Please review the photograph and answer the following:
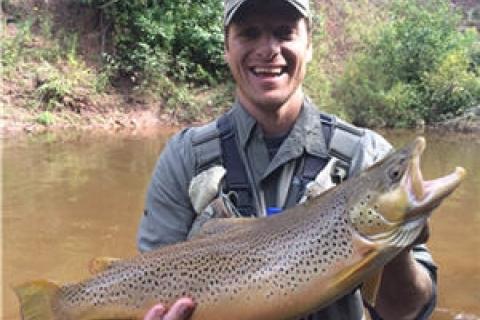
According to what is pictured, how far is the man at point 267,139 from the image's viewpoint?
2.53 metres

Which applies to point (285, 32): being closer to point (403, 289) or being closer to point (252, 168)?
point (252, 168)

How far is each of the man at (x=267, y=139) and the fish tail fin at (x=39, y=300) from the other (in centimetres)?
47

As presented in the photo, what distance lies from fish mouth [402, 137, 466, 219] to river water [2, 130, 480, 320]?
4.79 metres

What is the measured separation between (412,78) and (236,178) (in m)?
18.4

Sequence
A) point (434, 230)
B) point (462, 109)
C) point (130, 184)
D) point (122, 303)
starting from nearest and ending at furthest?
point (122, 303) → point (434, 230) → point (130, 184) → point (462, 109)

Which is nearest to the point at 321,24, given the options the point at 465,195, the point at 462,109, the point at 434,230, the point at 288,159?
the point at 462,109

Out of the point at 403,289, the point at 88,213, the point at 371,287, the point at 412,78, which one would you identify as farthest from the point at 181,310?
the point at 412,78

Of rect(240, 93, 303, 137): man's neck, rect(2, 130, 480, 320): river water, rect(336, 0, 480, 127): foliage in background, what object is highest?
rect(240, 93, 303, 137): man's neck

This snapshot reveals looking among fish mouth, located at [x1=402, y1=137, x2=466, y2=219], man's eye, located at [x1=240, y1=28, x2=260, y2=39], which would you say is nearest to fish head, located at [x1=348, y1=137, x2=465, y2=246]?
fish mouth, located at [x1=402, y1=137, x2=466, y2=219]

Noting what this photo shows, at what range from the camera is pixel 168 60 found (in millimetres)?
17516

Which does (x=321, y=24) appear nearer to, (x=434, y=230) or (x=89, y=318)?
(x=434, y=230)

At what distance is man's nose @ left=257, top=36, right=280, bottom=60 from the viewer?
2.53m

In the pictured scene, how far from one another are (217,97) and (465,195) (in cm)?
808

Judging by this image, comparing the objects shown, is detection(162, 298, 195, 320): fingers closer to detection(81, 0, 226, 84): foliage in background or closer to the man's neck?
the man's neck
